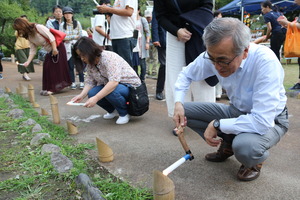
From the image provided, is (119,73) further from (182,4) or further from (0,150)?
(0,150)

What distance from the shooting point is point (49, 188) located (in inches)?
73.7

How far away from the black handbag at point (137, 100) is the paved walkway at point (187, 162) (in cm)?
18

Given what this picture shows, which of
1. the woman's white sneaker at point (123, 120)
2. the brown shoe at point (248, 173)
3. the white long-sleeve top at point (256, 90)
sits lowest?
the woman's white sneaker at point (123, 120)

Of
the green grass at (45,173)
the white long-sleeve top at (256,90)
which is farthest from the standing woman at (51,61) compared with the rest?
the white long-sleeve top at (256,90)

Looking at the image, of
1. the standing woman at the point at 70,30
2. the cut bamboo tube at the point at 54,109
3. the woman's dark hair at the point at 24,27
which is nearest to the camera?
the cut bamboo tube at the point at 54,109

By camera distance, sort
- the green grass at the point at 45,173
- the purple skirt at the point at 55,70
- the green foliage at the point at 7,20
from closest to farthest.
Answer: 1. the green grass at the point at 45,173
2. the purple skirt at the point at 55,70
3. the green foliage at the point at 7,20

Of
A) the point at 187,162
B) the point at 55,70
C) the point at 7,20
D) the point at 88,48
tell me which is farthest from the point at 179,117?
the point at 7,20

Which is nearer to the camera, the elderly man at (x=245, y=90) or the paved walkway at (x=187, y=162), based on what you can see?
the elderly man at (x=245, y=90)

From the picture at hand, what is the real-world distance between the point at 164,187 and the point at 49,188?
910 mm

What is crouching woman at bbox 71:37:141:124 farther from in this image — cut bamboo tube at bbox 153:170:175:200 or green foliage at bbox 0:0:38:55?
green foliage at bbox 0:0:38:55

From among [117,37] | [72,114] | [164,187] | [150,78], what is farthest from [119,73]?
[150,78]

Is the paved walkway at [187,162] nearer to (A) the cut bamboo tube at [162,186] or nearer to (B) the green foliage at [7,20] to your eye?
(A) the cut bamboo tube at [162,186]

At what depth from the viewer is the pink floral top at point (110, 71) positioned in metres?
3.01

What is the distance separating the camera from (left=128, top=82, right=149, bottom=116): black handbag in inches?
128
